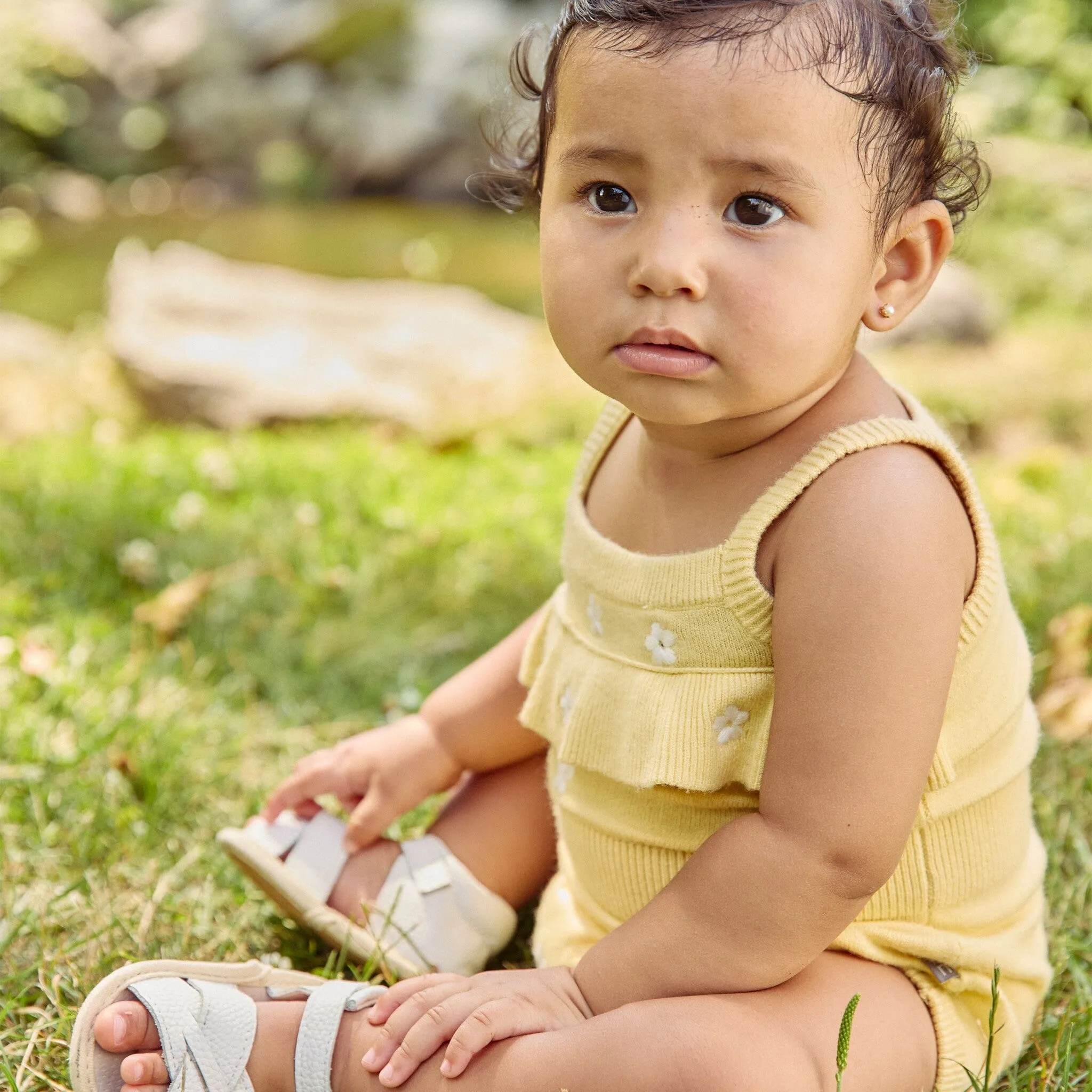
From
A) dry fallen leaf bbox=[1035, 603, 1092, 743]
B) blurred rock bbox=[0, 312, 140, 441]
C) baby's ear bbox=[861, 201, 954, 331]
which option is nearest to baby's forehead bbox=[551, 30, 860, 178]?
baby's ear bbox=[861, 201, 954, 331]

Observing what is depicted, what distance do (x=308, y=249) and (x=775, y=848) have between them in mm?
6858

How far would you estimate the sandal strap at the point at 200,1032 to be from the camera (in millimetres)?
1287

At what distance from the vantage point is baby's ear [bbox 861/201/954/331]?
1286mm

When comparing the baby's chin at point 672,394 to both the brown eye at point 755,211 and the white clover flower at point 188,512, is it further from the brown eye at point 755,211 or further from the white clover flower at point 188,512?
the white clover flower at point 188,512

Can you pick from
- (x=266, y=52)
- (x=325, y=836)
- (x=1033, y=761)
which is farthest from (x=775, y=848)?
(x=266, y=52)

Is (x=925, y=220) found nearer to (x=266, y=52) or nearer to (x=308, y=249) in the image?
(x=308, y=249)

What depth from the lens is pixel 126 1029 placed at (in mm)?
1285

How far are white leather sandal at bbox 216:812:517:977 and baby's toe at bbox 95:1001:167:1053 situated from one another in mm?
292

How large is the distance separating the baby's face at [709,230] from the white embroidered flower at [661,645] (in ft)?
0.73

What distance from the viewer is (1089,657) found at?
7.40 feet

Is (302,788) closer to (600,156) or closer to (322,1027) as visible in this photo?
(322,1027)

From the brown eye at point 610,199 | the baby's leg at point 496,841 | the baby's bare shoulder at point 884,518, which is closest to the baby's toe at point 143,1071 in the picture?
the baby's leg at point 496,841

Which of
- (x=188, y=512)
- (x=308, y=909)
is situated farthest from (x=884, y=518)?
(x=188, y=512)

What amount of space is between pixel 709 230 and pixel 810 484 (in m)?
0.26
